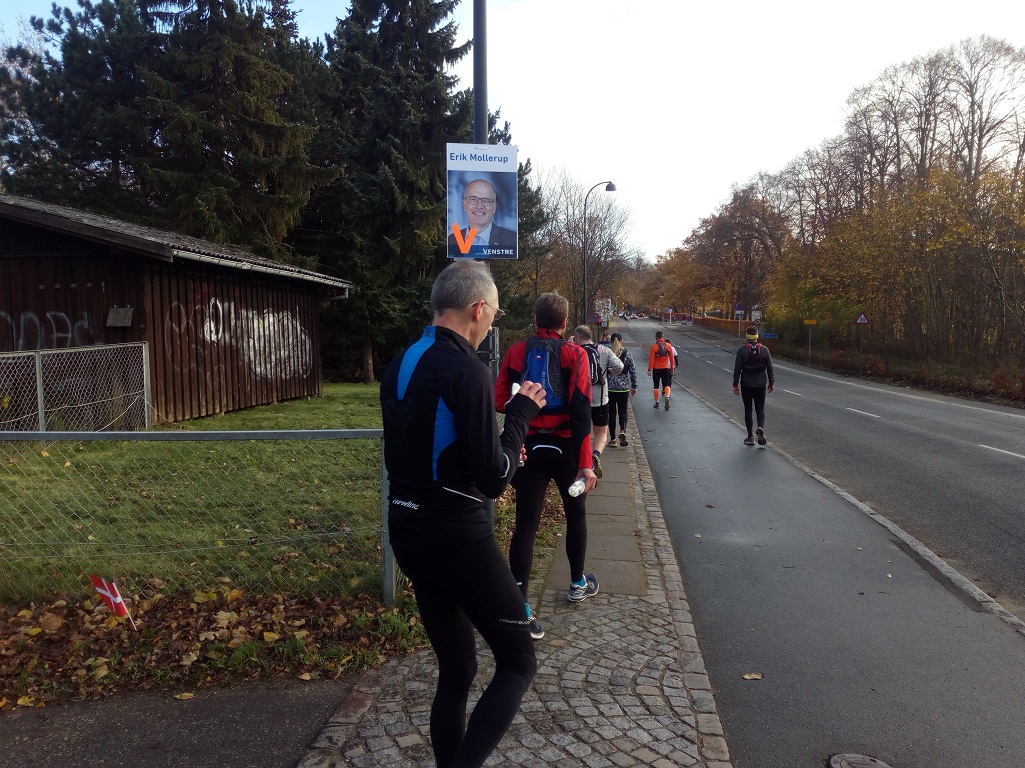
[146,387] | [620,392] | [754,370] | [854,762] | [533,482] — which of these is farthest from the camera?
[146,387]

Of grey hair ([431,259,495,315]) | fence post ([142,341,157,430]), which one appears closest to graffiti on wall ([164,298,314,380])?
fence post ([142,341,157,430])

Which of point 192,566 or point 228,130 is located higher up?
point 228,130

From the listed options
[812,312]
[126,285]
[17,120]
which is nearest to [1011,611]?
[126,285]

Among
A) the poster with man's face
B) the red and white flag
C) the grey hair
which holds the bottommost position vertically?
the red and white flag

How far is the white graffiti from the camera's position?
484 inches

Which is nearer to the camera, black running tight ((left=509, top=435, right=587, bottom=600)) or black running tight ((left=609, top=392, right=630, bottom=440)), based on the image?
black running tight ((left=509, top=435, right=587, bottom=600))

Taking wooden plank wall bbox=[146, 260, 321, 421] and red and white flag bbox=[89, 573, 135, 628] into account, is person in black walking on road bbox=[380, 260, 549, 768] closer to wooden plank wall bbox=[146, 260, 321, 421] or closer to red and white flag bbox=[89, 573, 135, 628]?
red and white flag bbox=[89, 573, 135, 628]

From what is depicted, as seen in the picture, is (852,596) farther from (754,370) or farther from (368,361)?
(368,361)

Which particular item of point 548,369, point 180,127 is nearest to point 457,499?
point 548,369

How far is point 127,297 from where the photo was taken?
11.9 m

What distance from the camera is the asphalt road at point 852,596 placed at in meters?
3.26

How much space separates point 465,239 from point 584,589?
Answer: 294 cm

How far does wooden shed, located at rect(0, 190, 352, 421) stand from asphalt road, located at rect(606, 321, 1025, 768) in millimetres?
8007

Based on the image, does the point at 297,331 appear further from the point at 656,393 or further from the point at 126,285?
the point at 656,393
